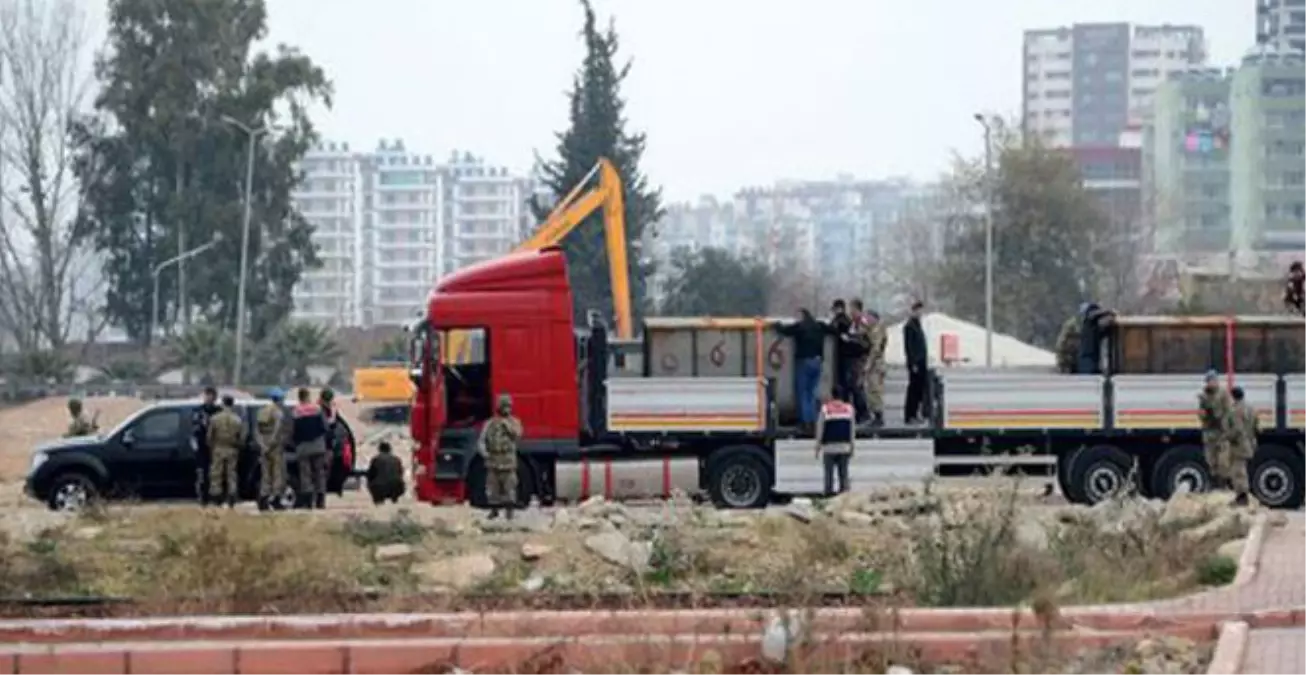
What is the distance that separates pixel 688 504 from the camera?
2908 centimetres

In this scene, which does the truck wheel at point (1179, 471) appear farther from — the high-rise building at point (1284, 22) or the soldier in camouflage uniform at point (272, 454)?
the high-rise building at point (1284, 22)

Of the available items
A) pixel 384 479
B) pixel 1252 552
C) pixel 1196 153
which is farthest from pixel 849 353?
pixel 1196 153

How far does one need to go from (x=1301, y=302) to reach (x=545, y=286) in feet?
33.0

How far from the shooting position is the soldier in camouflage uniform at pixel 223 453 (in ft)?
96.6

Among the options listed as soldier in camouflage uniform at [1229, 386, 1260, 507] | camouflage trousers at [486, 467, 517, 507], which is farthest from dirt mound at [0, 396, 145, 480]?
soldier in camouflage uniform at [1229, 386, 1260, 507]

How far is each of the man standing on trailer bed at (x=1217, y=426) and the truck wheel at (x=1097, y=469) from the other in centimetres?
168

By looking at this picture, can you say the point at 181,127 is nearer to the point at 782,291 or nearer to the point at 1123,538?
the point at 782,291

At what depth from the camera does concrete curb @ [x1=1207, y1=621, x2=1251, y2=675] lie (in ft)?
44.4

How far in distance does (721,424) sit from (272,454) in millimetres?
5516

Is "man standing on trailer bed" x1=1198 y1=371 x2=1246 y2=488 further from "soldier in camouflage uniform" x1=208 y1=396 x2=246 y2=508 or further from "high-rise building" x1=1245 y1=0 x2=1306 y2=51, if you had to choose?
"high-rise building" x1=1245 y1=0 x2=1306 y2=51

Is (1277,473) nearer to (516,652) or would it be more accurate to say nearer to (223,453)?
(223,453)

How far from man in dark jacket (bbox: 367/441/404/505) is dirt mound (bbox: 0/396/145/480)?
2096cm

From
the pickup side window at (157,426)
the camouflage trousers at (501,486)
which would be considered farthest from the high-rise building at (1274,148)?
the camouflage trousers at (501,486)

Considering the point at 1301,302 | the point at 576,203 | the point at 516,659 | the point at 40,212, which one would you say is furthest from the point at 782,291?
the point at 516,659
